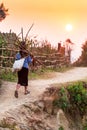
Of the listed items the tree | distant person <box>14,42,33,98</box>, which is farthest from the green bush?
the tree

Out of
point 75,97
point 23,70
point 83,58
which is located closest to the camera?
point 23,70

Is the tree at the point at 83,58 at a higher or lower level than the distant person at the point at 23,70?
lower

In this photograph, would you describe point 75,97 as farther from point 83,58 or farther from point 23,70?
point 83,58

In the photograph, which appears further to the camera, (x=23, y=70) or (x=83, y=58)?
(x=83, y=58)

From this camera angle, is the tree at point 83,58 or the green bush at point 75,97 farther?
the tree at point 83,58

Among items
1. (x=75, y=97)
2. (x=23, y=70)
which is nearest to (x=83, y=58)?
(x=75, y=97)

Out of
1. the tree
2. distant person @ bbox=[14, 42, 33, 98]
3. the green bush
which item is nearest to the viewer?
distant person @ bbox=[14, 42, 33, 98]

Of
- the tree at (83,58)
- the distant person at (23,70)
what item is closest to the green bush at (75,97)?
the distant person at (23,70)

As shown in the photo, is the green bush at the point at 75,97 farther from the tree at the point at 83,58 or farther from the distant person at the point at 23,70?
the tree at the point at 83,58

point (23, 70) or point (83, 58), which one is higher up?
point (23, 70)

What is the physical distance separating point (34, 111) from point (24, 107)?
0.36 metres

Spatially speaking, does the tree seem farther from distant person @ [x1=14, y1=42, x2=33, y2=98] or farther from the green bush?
distant person @ [x1=14, y1=42, x2=33, y2=98]

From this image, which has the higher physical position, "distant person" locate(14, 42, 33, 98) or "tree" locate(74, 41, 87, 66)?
"distant person" locate(14, 42, 33, 98)

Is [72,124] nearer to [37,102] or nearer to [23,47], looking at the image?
[37,102]
